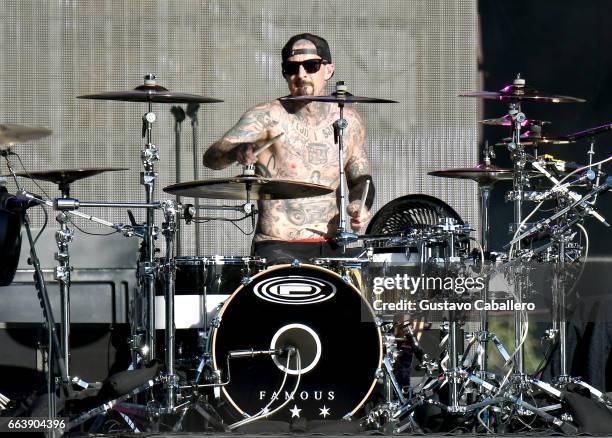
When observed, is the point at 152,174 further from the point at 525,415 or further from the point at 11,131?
the point at 525,415

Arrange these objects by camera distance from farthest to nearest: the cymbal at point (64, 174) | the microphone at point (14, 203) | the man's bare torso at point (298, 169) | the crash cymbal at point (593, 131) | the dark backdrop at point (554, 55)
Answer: the dark backdrop at point (554, 55) < the man's bare torso at point (298, 169) < the cymbal at point (64, 174) < the crash cymbal at point (593, 131) < the microphone at point (14, 203)

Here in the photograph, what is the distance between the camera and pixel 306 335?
6.21m

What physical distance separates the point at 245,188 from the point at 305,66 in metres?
1.13

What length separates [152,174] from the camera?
22.1 ft

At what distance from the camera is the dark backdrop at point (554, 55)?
9.31 m

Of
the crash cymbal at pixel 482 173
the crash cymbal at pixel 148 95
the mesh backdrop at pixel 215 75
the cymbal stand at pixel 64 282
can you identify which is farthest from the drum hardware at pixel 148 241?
the mesh backdrop at pixel 215 75

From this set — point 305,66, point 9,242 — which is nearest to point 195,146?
point 305,66

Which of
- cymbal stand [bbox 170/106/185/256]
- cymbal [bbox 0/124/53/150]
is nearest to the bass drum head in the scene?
cymbal [bbox 0/124/53/150]

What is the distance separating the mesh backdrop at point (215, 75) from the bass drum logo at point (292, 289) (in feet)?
9.54

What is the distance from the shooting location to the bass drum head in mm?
6180

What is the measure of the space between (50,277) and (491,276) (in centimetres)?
302

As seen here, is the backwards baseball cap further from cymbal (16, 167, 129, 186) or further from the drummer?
cymbal (16, 167, 129, 186)

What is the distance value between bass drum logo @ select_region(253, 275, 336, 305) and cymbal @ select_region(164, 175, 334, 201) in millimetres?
449

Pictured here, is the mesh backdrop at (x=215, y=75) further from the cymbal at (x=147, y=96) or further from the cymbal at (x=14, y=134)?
the cymbal at (x=14, y=134)
